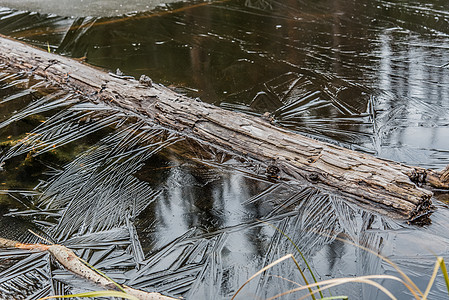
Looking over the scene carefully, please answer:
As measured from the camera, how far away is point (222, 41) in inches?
201

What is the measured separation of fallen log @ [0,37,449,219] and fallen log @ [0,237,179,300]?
3.75ft

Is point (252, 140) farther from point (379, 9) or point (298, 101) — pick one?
point (379, 9)

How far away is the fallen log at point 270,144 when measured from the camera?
7.47 ft

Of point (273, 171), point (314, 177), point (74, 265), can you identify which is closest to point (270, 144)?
point (273, 171)

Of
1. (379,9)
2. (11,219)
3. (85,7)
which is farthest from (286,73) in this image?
(85,7)

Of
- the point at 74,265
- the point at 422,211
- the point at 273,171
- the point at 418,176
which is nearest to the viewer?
the point at 74,265

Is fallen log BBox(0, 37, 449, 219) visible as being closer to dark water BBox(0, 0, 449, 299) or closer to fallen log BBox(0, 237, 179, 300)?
dark water BBox(0, 0, 449, 299)

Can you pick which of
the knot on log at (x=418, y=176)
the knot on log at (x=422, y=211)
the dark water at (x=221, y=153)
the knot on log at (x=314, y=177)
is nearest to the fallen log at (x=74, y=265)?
the dark water at (x=221, y=153)

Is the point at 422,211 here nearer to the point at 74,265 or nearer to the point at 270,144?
the point at 270,144

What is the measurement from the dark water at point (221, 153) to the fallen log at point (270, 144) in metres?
0.08

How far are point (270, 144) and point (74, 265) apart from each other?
4.36 ft

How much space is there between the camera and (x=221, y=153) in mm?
2994

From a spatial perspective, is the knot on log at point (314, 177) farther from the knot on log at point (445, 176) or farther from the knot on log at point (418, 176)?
the knot on log at point (445, 176)

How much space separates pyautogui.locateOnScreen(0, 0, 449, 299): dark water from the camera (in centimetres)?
209
